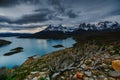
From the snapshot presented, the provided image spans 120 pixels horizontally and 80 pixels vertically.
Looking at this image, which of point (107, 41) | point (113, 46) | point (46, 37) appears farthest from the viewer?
point (46, 37)

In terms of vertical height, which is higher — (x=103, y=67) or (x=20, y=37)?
(x=20, y=37)

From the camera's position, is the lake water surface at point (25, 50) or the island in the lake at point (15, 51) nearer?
the lake water surface at point (25, 50)

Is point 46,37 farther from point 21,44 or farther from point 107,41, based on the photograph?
point 107,41

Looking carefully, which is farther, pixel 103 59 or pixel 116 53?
pixel 116 53

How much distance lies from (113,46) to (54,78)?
3.85 m

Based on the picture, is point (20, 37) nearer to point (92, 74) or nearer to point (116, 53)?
point (116, 53)

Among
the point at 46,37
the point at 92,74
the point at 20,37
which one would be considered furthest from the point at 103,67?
the point at 46,37

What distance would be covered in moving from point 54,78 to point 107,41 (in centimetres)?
461

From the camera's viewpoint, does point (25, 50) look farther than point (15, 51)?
No

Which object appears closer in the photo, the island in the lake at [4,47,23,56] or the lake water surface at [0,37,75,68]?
the lake water surface at [0,37,75,68]

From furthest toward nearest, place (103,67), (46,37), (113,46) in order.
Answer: (46,37), (113,46), (103,67)

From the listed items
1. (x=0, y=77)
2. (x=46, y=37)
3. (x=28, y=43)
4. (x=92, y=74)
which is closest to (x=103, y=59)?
(x=92, y=74)

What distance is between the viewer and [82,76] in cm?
480

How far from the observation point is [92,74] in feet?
16.4
